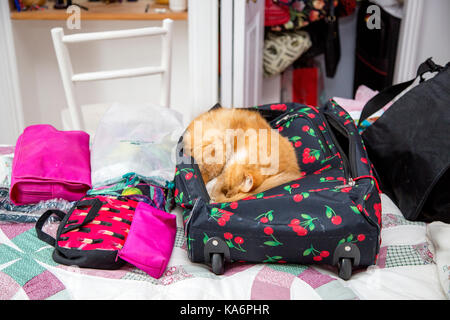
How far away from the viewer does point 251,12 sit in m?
1.68

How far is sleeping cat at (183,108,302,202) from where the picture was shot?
117 cm

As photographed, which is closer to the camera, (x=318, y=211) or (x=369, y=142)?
(x=318, y=211)

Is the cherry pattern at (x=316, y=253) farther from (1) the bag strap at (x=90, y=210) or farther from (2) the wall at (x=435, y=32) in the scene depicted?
(2) the wall at (x=435, y=32)

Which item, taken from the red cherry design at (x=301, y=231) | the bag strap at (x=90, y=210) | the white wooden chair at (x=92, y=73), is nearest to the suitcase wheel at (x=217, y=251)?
the red cherry design at (x=301, y=231)

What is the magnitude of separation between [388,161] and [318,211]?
392 mm

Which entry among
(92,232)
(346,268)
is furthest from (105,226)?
(346,268)

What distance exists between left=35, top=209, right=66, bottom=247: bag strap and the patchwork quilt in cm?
2

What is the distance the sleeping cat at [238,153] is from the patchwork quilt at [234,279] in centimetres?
29

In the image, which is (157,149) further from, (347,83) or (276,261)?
(347,83)

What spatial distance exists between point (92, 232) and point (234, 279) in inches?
12.8

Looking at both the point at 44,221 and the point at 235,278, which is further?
the point at 44,221

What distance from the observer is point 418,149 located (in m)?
1.09

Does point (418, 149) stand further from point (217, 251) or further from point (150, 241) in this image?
point (150, 241)

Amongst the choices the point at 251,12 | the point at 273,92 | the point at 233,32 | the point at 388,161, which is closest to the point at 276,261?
the point at 388,161
